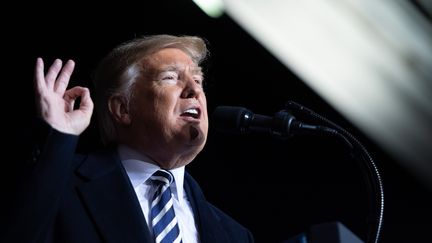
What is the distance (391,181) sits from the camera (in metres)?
2.82

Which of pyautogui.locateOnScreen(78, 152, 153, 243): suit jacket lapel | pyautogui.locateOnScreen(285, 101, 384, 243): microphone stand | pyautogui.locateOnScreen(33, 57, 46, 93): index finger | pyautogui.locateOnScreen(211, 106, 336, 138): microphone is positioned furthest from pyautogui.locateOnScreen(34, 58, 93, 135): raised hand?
pyautogui.locateOnScreen(285, 101, 384, 243): microphone stand

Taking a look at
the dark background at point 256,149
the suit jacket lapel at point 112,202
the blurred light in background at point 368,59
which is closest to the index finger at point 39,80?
the suit jacket lapel at point 112,202

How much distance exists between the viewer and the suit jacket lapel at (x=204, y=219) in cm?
188

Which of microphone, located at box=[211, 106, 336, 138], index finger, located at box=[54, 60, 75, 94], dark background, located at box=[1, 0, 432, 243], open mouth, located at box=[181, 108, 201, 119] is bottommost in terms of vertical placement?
dark background, located at box=[1, 0, 432, 243]

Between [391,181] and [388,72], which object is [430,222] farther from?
[388,72]

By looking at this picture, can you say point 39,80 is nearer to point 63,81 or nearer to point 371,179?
point 63,81

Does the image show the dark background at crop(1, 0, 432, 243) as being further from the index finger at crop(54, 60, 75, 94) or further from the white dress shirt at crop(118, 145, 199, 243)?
the index finger at crop(54, 60, 75, 94)

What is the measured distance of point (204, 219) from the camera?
1.92 m

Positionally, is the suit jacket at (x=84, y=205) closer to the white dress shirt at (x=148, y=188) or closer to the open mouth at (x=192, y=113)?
the white dress shirt at (x=148, y=188)

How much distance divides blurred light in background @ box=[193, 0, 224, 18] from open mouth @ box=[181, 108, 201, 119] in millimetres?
764

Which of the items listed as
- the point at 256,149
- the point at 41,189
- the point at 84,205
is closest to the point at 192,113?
the point at 84,205

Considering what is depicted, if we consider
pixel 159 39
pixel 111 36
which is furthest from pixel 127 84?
pixel 111 36

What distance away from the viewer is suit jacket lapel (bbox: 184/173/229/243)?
1880 millimetres

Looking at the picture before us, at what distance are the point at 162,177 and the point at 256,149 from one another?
3.68ft
